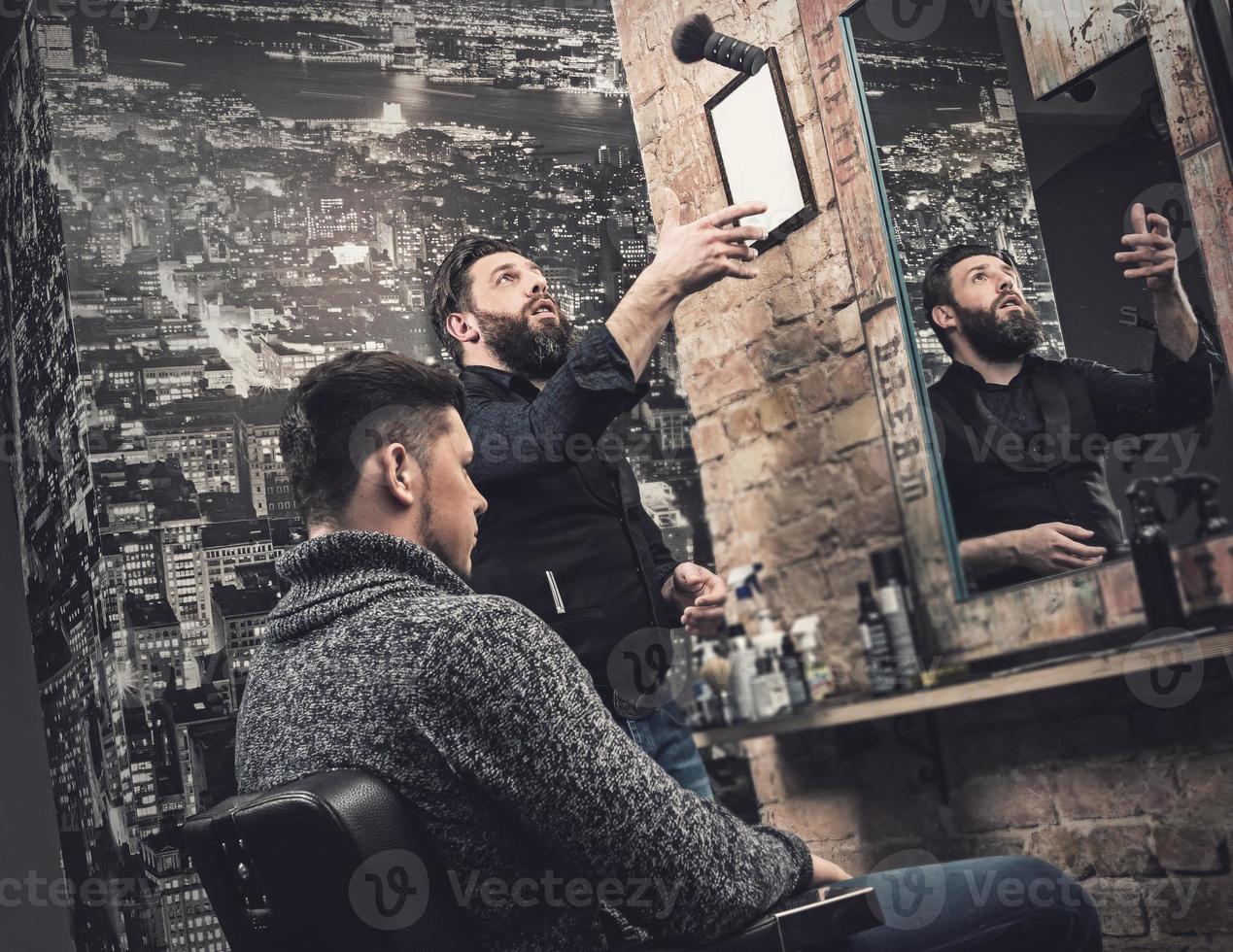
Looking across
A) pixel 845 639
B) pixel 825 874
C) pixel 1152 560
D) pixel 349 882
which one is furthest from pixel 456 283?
pixel 349 882

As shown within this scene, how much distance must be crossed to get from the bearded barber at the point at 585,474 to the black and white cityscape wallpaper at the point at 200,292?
59 cm

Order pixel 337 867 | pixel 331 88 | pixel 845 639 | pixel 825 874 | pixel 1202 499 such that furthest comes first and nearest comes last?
pixel 331 88 → pixel 845 639 → pixel 1202 499 → pixel 825 874 → pixel 337 867

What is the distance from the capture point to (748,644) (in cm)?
284

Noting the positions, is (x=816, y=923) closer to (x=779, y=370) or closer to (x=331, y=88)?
(x=779, y=370)

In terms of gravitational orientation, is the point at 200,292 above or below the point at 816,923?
above

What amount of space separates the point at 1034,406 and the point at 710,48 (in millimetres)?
1314

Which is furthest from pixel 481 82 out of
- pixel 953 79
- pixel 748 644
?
pixel 748 644

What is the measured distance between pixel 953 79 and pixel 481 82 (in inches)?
56.9

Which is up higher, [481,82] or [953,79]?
[481,82]

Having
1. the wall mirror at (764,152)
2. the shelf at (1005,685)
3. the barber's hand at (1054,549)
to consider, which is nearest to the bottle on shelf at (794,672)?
the shelf at (1005,685)

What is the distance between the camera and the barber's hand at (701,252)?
2197 millimetres

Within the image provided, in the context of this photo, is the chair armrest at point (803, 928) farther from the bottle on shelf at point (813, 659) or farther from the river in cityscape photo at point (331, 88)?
the river in cityscape photo at point (331, 88)

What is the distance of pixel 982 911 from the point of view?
111 cm

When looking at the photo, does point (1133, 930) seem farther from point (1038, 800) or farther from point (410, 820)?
point (410, 820)
